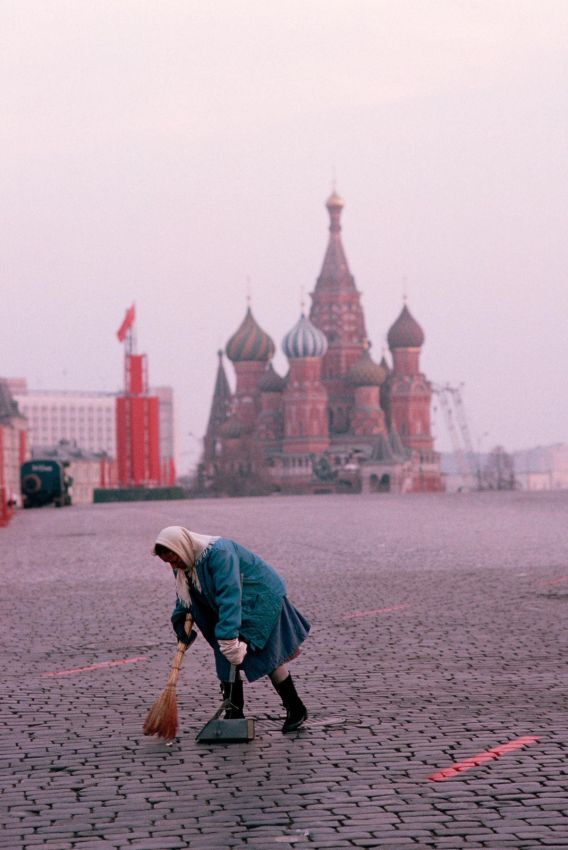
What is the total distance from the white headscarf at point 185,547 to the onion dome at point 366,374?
6052 inches

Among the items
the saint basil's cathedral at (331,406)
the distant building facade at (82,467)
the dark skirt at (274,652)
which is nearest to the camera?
the dark skirt at (274,652)

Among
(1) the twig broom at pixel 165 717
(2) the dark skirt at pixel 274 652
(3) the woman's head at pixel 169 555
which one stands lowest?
(1) the twig broom at pixel 165 717

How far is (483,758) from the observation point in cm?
675

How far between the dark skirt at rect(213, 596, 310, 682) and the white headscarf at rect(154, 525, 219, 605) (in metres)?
0.34

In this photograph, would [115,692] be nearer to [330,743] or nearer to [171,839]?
[330,743]

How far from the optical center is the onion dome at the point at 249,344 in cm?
17288

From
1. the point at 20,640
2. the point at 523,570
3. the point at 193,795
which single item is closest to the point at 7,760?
the point at 193,795

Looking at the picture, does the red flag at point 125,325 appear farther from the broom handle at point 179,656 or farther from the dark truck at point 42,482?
the broom handle at point 179,656

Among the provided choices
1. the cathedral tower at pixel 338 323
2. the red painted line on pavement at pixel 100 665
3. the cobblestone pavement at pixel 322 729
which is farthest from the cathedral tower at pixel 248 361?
the red painted line on pavement at pixel 100 665

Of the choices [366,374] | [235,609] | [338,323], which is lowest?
[235,609]

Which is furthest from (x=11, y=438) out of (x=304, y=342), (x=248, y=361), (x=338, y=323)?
(x=248, y=361)

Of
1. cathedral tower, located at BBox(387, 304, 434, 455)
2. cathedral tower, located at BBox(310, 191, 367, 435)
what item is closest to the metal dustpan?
cathedral tower, located at BBox(310, 191, 367, 435)

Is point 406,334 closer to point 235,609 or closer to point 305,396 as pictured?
point 305,396

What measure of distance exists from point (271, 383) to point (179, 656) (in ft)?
525
